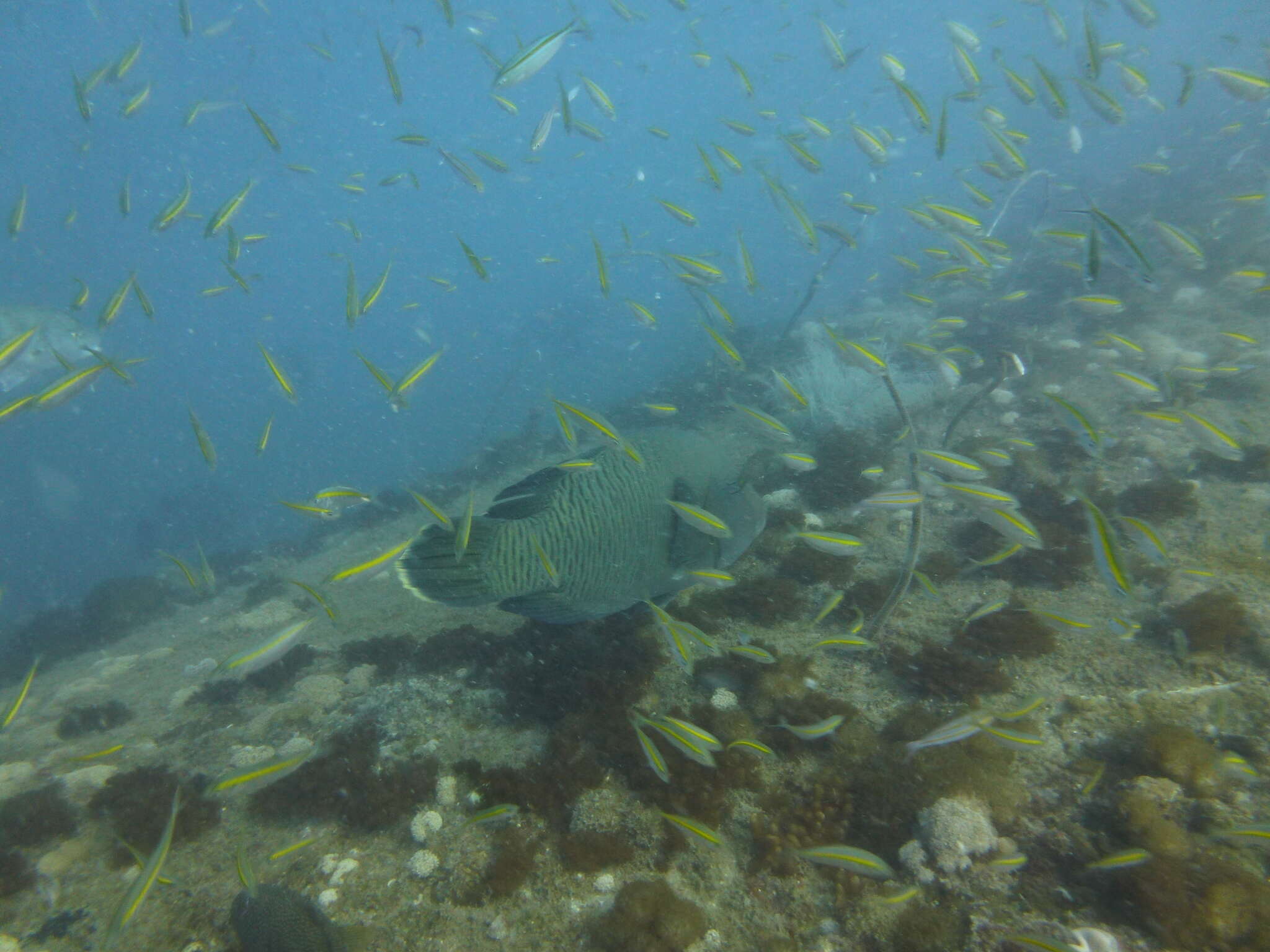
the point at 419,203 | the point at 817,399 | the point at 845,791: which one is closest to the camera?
the point at 845,791

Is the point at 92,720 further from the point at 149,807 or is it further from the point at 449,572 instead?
the point at 449,572

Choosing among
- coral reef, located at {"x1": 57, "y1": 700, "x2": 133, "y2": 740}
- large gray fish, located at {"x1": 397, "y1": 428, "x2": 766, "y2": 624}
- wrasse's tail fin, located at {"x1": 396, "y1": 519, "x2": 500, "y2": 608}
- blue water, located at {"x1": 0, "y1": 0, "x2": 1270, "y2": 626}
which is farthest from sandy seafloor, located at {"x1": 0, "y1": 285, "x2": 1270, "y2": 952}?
blue water, located at {"x1": 0, "y1": 0, "x2": 1270, "y2": 626}

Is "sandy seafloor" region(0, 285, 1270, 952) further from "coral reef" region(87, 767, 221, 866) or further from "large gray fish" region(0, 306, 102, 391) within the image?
"large gray fish" region(0, 306, 102, 391)

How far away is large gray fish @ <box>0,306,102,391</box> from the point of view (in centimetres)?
1318

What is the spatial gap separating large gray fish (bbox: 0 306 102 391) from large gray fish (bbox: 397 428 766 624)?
15949mm

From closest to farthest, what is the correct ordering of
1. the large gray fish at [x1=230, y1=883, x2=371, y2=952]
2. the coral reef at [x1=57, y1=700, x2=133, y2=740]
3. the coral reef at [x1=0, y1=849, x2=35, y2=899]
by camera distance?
1. the large gray fish at [x1=230, y1=883, x2=371, y2=952]
2. the coral reef at [x1=0, y1=849, x2=35, y2=899]
3. the coral reef at [x1=57, y1=700, x2=133, y2=740]

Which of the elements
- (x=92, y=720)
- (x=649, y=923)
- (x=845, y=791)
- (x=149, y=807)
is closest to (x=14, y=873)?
(x=149, y=807)

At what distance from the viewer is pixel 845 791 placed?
2781 millimetres

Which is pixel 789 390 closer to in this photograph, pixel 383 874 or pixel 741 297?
pixel 383 874

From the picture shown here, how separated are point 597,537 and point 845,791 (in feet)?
6.60

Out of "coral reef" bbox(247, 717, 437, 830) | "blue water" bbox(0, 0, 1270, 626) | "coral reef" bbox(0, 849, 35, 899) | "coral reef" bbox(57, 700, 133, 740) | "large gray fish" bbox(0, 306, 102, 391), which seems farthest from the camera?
"blue water" bbox(0, 0, 1270, 626)

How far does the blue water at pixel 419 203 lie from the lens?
23.3m

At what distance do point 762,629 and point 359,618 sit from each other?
4.81m

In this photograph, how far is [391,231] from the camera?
13925 centimetres
